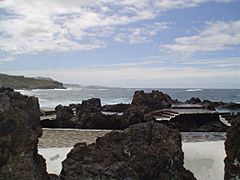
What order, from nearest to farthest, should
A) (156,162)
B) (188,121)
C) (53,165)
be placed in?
(156,162), (53,165), (188,121)

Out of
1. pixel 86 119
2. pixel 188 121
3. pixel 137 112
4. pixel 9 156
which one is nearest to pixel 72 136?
pixel 86 119

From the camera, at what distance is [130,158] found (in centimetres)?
498

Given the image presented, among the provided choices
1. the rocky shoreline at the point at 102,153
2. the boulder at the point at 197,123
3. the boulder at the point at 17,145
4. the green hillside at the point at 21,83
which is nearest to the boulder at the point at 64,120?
the boulder at the point at 197,123

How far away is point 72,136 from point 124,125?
3377 millimetres

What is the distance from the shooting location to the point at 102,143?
5414 mm

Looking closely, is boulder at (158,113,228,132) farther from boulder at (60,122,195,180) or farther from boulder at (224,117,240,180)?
boulder at (60,122,195,180)

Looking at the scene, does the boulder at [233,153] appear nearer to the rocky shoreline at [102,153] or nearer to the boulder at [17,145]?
the rocky shoreline at [102,153]

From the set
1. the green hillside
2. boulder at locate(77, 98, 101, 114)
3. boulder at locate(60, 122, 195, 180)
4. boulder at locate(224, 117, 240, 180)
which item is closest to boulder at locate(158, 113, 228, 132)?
boulder at locate(77, 98, 101, 114)

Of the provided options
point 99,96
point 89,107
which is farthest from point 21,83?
point 89,107

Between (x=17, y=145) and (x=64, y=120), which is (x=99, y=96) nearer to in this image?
(x=64, y=120)

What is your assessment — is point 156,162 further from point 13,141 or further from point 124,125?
point 124,125

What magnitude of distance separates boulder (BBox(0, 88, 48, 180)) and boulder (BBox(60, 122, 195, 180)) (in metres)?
0.47

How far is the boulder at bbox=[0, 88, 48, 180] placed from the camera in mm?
4324

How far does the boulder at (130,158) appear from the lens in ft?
15.4
